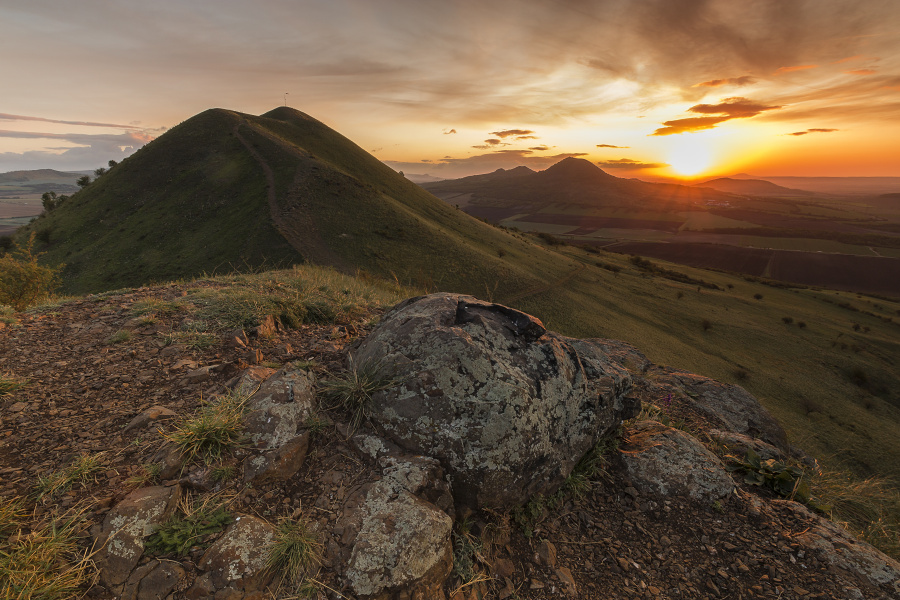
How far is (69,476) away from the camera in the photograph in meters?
3.17

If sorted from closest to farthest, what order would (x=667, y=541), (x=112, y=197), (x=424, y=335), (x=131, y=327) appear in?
(x=667, y=541) → (x=424, y=335) → (x=131, y=327) → (x=112, y=197)

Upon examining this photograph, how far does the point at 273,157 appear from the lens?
44.0 meters

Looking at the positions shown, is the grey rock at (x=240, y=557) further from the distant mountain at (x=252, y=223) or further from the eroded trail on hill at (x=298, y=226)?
the eroded trail on hill at (x=298, y=226)

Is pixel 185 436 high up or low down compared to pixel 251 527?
up

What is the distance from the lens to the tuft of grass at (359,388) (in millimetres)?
4320

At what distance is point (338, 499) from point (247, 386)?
1877mm

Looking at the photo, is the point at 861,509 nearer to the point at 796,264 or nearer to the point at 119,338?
the point at 119,338

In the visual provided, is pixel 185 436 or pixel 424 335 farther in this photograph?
pixel 424 335

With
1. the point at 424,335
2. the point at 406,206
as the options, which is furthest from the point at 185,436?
the point at 406,206

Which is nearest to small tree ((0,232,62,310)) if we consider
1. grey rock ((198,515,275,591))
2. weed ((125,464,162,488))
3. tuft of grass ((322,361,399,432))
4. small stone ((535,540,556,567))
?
weed ((125,464,162,488))

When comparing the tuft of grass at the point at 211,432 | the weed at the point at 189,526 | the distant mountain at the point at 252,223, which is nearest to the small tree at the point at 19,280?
the distant mountain at the point at 252,223

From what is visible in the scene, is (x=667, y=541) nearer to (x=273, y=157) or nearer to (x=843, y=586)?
(x=843, y=586)

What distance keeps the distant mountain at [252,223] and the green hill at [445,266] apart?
204 millimetres

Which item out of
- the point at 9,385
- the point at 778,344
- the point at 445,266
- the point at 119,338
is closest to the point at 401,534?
the point at 9,385
